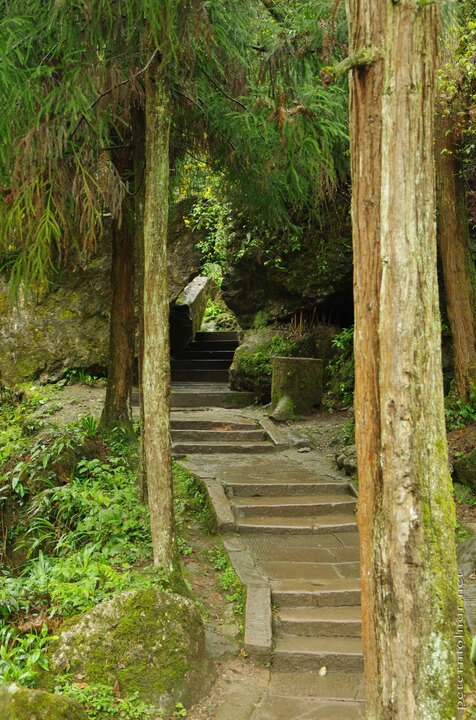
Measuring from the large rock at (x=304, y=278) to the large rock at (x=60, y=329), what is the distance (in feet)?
9.00

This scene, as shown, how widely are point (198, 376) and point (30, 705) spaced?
11.2 metres

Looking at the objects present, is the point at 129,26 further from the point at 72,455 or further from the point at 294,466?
the point at 294,466

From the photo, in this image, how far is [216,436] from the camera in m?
10.9

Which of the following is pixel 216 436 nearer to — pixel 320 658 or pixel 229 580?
pixel 229 580

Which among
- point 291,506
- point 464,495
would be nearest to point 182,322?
point 291,506

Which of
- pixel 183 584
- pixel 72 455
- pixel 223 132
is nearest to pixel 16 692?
pixel 183 584

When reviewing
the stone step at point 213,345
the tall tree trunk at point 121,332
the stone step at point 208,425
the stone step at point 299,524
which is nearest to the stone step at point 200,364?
the stone step at point 213,345

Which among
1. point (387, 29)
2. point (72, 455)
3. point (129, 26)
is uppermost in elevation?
point (129, 26)

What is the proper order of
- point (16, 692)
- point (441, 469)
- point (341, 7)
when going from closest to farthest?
point (441, 469) → point (16, 692) → point (341, 7)

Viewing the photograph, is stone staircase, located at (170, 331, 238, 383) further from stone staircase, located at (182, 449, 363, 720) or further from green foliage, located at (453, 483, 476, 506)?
green foliage, located at (453, 483, 476, 506)

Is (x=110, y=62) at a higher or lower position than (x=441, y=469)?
higher

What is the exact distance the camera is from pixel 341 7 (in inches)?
278

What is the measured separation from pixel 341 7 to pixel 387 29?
3.86 meters

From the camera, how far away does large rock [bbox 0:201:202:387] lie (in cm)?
1312
